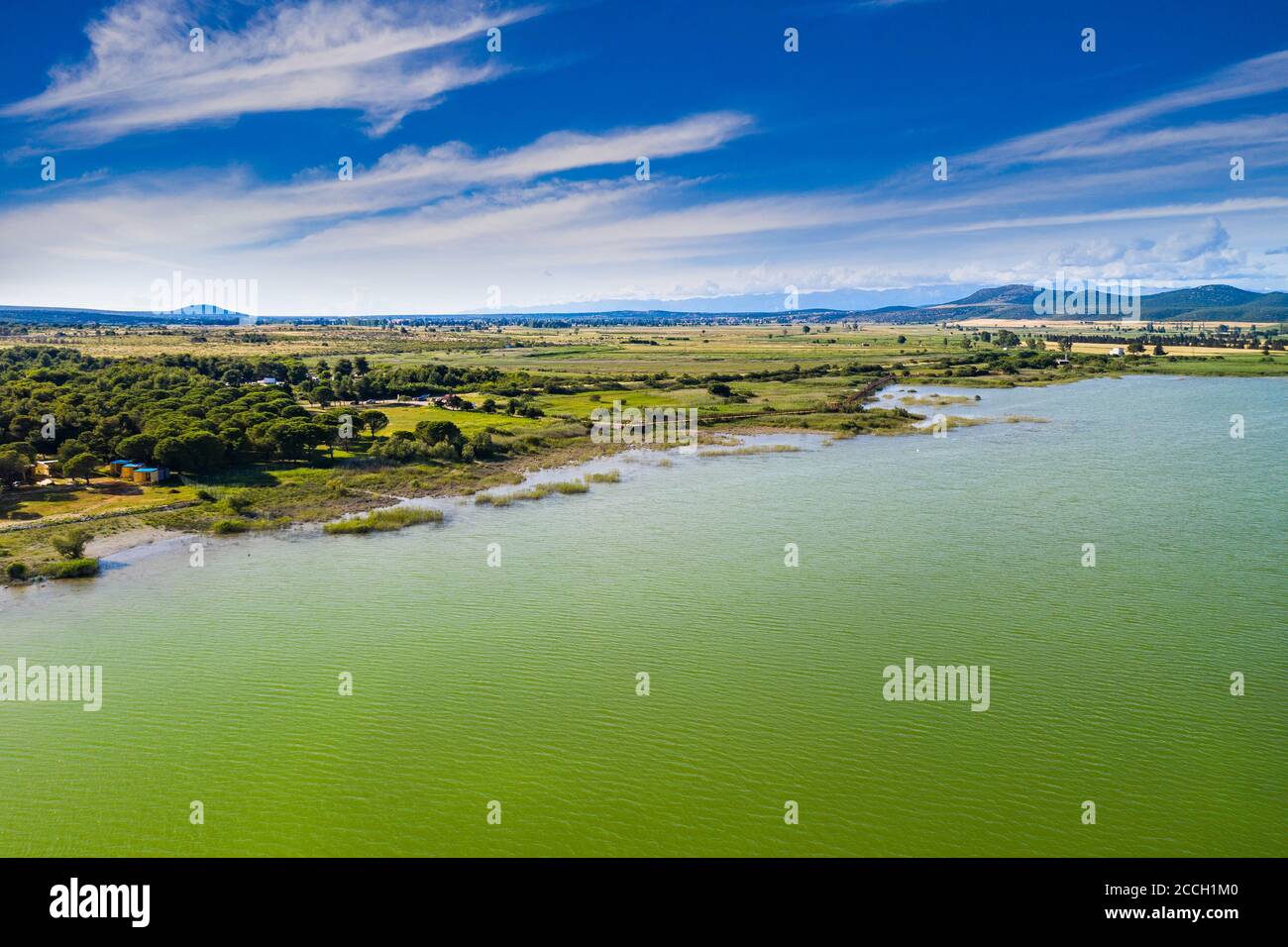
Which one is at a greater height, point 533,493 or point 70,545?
point 533,493

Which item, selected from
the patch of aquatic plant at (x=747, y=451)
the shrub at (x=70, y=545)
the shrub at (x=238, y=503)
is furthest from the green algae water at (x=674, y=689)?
the patch of aquatic plant at (x=747, y=451)

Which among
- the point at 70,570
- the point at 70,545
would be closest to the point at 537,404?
the point at 70,545

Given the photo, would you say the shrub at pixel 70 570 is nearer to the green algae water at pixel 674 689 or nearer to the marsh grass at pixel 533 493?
the green algae water at pixel 674 689

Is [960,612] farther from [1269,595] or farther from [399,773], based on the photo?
[399,773]

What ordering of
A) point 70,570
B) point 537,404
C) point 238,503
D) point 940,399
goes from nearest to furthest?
point 70,570 → point 238,503 → point 537,404 → point 940,399

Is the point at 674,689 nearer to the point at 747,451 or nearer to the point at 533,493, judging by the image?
the point at 533,493
